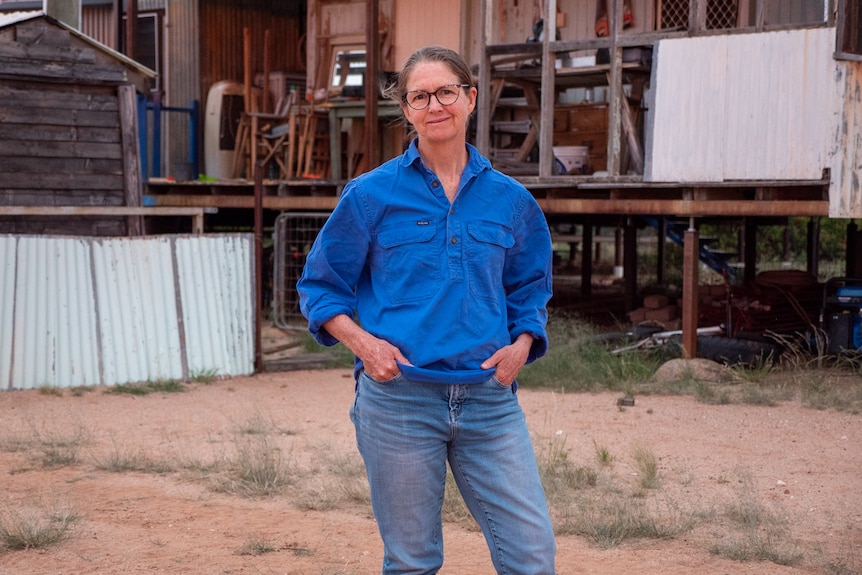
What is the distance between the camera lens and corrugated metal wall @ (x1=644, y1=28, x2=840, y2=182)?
34.9 feet

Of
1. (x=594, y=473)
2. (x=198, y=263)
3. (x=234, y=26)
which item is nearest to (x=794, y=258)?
(x=234, y=26)

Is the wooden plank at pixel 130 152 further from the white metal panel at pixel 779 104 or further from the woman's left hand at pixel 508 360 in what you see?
the woman's left hand at pixel 508 360

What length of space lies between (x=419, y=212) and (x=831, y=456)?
5651 millimetres

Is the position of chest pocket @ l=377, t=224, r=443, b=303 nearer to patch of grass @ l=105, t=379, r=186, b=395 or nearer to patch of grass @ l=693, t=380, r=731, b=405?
patch of grass @ l=693, t=380, r=731, b=405

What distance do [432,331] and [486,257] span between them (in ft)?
0.90

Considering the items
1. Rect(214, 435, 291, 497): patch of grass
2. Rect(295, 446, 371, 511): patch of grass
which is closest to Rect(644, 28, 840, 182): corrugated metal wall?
Rect(295, 446, 371, 511): patch of grass

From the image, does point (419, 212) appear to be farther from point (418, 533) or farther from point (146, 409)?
point (146, 409)

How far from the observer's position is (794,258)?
96.1 ft

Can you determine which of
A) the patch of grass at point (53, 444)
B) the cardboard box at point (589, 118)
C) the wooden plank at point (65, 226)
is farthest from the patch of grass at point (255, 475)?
the cardboard box at point (589, 118)

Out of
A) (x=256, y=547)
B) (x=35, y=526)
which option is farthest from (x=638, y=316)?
(x=35, y=526)

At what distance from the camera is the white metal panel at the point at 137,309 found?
421 inches

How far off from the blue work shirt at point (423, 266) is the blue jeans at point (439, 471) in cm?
9

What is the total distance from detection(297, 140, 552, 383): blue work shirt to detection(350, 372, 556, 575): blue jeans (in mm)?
91

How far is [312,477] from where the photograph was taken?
282 inches
